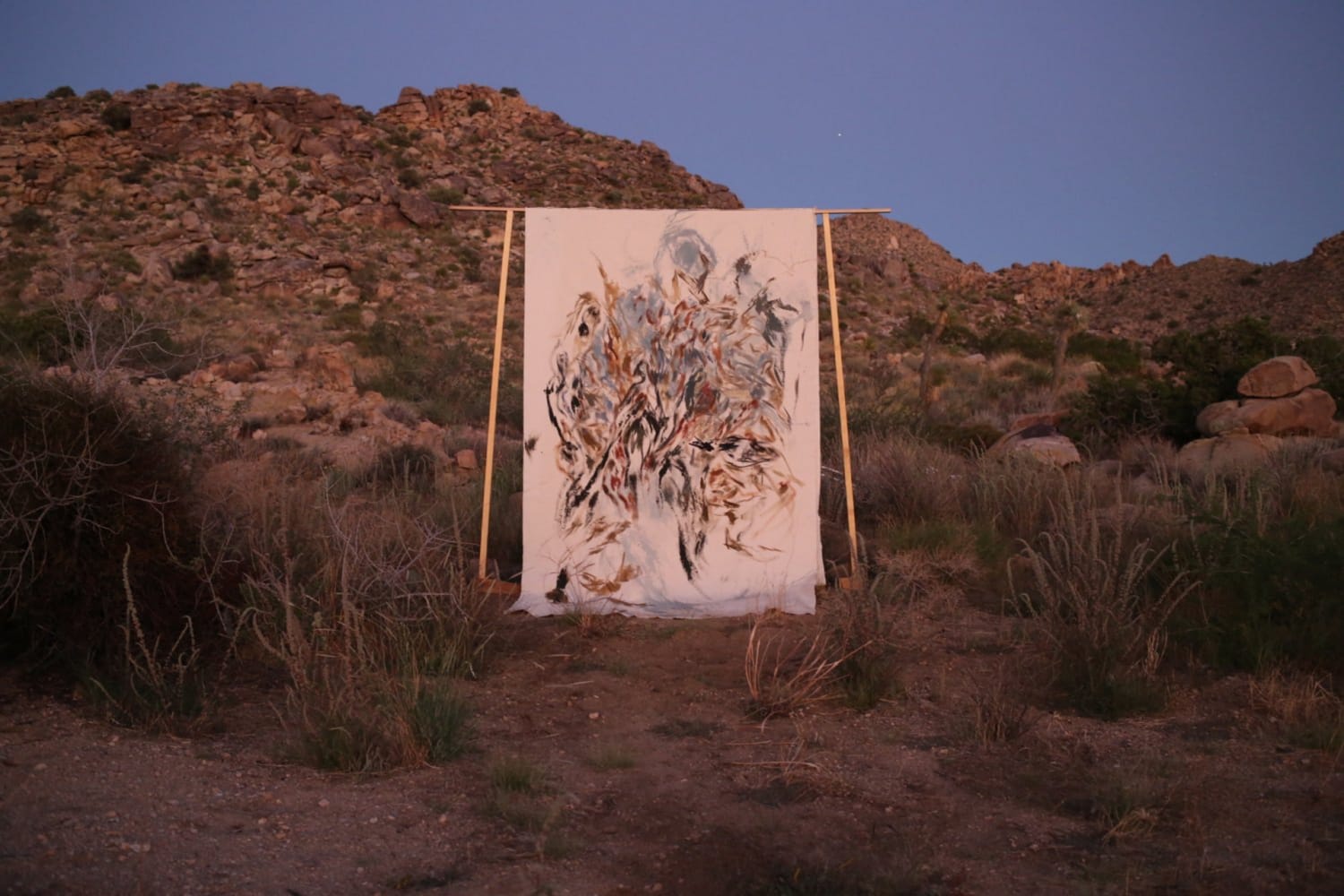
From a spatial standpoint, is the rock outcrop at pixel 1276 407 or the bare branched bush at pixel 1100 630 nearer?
the bare branched bush at pixel 1100 630

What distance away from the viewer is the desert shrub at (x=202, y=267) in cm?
2267

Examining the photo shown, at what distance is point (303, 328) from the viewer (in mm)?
18969

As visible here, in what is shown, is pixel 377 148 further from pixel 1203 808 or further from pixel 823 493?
pixel 1203 808

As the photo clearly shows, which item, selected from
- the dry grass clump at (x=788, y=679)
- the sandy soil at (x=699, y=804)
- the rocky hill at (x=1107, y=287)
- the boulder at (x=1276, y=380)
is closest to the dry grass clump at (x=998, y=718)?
the sandy soil at (x=699, y=804)

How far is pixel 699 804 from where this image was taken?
379cm

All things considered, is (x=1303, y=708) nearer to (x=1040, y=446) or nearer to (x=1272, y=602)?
(x=1272, y=602)

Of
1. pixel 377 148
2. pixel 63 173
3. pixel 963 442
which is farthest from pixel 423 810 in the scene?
pixel 377 148

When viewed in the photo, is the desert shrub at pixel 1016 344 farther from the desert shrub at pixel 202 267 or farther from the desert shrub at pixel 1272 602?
the desert shrub at pixel 1272 602

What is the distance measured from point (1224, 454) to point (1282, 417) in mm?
1678

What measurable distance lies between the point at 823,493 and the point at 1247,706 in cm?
397

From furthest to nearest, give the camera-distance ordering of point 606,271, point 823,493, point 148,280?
point 148,280, point 823,493, point 606,271

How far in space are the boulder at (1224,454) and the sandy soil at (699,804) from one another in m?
4.24

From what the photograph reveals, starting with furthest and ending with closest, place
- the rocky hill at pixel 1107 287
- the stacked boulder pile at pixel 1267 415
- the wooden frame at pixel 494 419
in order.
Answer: the rocky hill at pixel 1107 287 → the stacked boulder pile at pixel 1267 415 → the wooden frame at pixel 494 419

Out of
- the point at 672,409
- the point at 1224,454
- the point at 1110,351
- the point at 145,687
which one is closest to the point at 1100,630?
the point at 672,409
